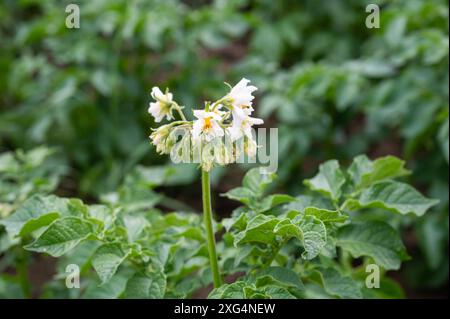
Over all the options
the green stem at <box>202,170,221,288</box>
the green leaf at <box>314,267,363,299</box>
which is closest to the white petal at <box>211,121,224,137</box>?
the green stem at <box>202,170,221,288</box>

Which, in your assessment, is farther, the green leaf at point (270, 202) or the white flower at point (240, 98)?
the green leaf at point (270, 202)

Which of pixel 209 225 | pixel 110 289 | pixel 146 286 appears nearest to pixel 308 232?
pixel 209 225

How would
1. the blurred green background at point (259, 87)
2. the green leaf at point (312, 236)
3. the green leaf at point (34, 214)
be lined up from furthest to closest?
the blurred green background at point (259, 87) < the green leaf at point (34, 214) < the green leaf at point (312, 236)

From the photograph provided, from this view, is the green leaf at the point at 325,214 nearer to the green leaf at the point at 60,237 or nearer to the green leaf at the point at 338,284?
the green leaf at the point at 338,284

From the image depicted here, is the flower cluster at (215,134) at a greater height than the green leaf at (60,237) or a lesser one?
greater

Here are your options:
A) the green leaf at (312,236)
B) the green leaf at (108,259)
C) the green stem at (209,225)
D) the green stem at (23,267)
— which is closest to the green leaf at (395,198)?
the green leaf at (312,236)

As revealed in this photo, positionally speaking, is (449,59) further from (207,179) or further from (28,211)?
(28,211)

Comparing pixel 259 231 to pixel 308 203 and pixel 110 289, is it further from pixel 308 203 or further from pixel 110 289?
pixel 110 289
